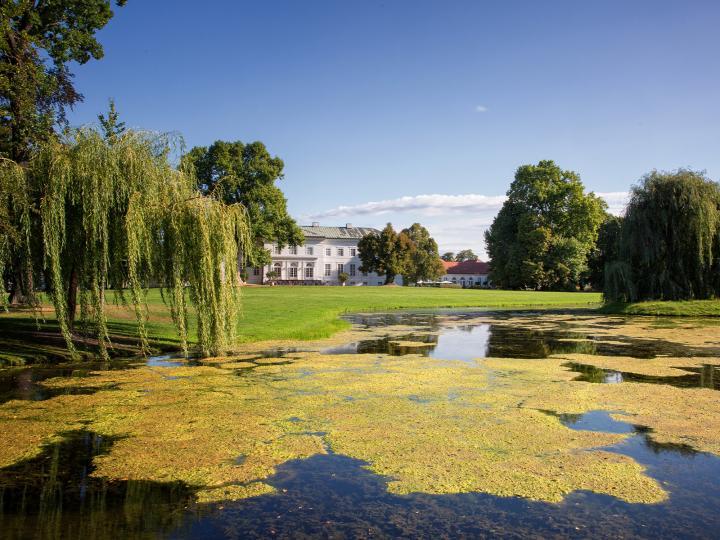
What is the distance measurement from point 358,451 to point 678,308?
92.4ft

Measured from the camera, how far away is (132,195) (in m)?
11.9

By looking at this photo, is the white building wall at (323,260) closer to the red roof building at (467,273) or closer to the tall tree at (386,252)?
the tall tree at (386,252)

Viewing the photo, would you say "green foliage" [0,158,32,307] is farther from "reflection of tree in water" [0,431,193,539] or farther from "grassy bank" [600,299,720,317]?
"grassy bank" [600,299,720,317]

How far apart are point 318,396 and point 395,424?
6.82 ft

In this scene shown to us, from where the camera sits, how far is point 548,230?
65.4 metres

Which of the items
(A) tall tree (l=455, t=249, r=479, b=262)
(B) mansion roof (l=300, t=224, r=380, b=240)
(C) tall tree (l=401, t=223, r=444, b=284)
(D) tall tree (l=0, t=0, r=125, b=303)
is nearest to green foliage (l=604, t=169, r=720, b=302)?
(D) tall tree (l=0, t=0, r=125, b=303)

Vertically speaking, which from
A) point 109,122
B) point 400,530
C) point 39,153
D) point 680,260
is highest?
point 109,122

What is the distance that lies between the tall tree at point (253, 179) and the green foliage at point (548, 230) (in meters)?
28.5

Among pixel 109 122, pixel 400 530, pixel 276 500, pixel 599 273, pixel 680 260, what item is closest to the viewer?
pixel 400 530

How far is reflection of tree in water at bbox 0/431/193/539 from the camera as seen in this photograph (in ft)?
14.9

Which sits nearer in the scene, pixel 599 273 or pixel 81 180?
pixel 81 180

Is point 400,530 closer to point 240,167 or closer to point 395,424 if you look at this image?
point 395,424

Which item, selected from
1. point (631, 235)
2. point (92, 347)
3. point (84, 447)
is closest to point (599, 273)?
point (631, 235)

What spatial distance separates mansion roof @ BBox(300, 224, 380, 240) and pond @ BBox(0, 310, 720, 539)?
8343 centimetres
